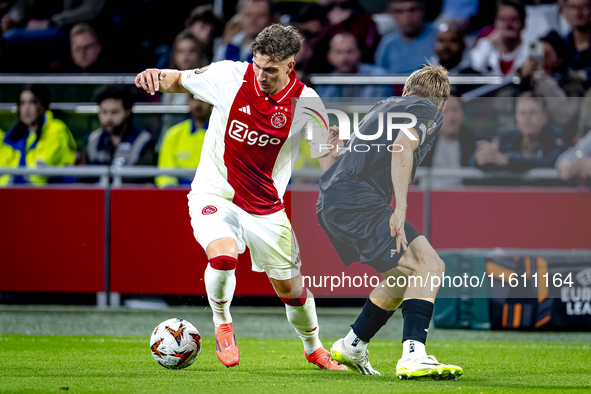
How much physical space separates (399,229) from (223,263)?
1.05m

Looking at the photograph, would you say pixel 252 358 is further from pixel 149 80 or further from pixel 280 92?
pixel 149 80

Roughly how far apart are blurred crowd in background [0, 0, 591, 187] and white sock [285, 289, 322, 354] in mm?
2076

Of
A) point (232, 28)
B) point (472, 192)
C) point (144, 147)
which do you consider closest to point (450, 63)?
point (472, 192)

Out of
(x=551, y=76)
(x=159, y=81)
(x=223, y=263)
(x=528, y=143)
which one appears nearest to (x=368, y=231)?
(x=223, y=263)

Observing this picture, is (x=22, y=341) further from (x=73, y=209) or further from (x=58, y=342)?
(x=73, y=209)

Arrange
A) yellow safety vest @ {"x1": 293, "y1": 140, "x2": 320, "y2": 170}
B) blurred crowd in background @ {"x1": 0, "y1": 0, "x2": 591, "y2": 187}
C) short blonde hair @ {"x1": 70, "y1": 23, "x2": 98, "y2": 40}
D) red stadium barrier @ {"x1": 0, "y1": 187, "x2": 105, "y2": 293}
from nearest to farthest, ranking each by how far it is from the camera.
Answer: yellow safety vest @ {"x1": 293, "y1": 140, "x2": 320, "y2": 170}
blurred crowd in background @ {"x1": 0, "y1": 0, "x2": 591, "y2": 187}
red stadium barrier @ {"x1": 0, "y1": 187, "x2": 105, "y2": 293}
short blonde hair @ {"x1": 70, "y1": 23, "x2": 98, "y2": 40}

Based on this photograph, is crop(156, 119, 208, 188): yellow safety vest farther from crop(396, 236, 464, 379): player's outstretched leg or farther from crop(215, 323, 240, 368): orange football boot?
crop(396, 236, 464, 379): player's outstretched leg

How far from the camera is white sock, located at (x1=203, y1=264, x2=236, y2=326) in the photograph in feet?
14.3

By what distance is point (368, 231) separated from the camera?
4363 mm

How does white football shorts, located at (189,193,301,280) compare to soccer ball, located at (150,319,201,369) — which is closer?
soccer ball, located at (150,319,201,369)

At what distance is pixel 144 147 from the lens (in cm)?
745

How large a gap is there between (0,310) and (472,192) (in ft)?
15.4

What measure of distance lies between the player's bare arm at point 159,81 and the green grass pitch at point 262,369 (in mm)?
1688

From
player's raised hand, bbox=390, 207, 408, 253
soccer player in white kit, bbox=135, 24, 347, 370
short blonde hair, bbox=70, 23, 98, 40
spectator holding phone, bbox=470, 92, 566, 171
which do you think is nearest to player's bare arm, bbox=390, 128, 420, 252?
player's raised hand, bbox=390, 207, 408, 253
